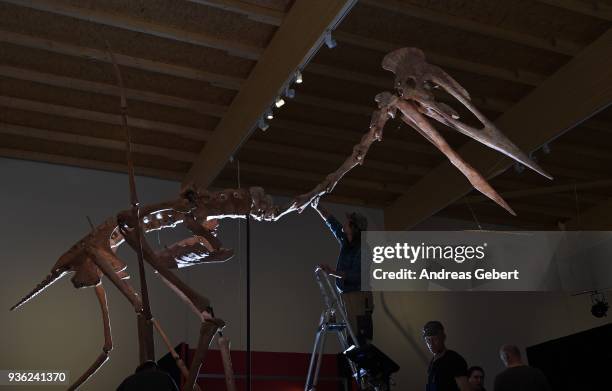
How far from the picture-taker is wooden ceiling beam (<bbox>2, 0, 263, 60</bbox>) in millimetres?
5609

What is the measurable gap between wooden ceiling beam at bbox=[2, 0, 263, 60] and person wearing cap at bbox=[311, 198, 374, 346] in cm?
189

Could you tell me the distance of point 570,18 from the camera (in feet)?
19.0

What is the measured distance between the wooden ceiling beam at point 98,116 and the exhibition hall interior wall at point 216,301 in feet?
3.25

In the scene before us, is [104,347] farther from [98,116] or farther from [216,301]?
[216,301]

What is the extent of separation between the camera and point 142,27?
5.82 m

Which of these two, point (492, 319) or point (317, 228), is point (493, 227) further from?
point (317, 228)

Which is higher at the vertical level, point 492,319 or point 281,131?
point 281,131

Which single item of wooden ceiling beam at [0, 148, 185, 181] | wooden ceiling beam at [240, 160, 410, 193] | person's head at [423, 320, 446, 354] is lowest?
person's head at [423, 320, 446, 354]

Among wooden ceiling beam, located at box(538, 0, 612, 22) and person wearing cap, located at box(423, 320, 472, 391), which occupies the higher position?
wooden ceiling beam, located at box(538, 0, 612, 22)

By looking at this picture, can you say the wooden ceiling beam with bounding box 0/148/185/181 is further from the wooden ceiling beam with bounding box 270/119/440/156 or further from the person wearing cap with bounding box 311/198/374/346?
the person wearing cap with bounding box 311/198/374/346

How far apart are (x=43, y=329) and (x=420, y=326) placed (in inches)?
174

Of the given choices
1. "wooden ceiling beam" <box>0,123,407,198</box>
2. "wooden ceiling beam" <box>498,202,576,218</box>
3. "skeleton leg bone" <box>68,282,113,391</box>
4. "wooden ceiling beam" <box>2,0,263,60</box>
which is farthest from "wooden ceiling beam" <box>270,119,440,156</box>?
"skeleton leg bone" <box>68,282,113,391</box>

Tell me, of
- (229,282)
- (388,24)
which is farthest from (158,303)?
(388,24)

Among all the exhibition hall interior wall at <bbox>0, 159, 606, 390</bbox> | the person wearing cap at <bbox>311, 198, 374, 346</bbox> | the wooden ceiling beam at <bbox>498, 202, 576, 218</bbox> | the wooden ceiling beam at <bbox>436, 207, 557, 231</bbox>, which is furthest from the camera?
the wooden ceiling beam at <bbox>436, 207, 557, 231</bbox>
